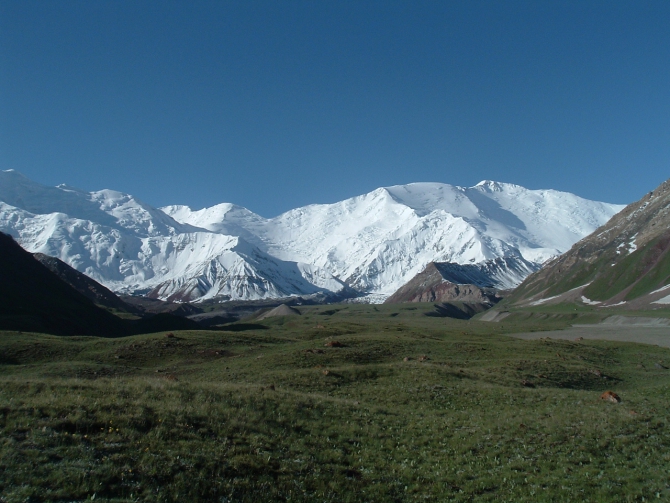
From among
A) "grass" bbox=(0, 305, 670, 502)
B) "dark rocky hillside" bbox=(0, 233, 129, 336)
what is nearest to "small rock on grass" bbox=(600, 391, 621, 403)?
"grass" bbox=(0, 305, 670, 502)

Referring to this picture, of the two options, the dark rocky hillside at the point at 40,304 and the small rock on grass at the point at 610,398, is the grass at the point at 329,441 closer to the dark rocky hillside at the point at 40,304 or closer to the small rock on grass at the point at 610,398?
the small rock on grass at the point at 610,398

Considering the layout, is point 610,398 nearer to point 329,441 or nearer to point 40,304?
point 329,441

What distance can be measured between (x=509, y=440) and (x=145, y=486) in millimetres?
14664

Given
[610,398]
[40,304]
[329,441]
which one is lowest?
[610,398]

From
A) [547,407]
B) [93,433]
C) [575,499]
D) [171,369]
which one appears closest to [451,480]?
[575,499]

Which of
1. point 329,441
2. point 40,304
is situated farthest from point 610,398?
point 40,304

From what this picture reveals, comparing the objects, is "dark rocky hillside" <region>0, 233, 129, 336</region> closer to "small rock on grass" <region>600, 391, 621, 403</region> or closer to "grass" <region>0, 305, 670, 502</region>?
"grass" <region>0, 305, 670, 502</region>

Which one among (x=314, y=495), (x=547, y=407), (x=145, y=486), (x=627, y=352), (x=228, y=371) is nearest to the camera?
(x=145, y=486)

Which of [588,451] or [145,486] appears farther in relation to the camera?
[588,451]

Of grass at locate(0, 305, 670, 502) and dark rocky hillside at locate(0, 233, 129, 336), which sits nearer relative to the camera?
grass at locate(0, 305, 670, 502)

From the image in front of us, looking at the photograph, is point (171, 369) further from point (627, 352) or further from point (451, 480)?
point (627, 352)

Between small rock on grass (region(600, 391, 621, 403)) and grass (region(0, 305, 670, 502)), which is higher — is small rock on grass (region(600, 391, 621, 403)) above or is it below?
below

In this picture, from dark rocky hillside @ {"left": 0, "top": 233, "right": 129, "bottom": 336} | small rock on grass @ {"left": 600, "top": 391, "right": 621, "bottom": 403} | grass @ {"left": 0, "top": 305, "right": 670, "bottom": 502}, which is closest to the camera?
grass @ {"left": 0, "top": 305, "right": 670, "bottom": 502}

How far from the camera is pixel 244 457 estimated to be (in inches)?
579
